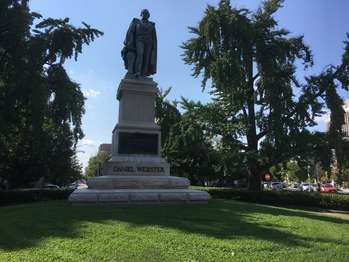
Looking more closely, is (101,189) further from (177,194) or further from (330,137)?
(330,137)

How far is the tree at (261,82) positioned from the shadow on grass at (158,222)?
16335mm

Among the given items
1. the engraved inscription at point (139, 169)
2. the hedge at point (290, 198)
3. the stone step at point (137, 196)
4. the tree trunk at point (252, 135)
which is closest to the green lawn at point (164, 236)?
the stone step at point (137, 196)

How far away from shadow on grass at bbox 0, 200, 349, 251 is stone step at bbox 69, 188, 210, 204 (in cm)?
45

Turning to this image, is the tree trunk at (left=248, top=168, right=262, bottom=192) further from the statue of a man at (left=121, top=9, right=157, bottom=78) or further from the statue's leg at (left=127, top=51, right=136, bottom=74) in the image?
the statue's leg at (left=127, top=51, right=136, bottom=74)

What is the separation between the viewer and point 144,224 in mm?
9555

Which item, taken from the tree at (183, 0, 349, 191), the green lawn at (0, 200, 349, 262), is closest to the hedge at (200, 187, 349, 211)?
the tree at (183, 0, 349, 191)

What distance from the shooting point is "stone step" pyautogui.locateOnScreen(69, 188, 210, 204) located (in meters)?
12.6

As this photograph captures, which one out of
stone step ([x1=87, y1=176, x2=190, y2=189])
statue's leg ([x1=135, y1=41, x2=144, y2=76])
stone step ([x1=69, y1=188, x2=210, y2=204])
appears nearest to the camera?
stone step ([x1=69, y1=188, x2=210, y2=204])

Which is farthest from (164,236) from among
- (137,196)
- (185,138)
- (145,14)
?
(185,138)

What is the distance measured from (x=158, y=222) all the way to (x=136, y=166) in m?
5.21

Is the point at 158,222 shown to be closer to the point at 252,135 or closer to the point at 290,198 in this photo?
the point at 290,198

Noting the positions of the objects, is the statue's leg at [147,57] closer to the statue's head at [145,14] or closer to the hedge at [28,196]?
the statue's head at [145,14]

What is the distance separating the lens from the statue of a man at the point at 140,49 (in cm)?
1730

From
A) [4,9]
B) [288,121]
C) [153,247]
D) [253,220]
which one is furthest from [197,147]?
[153,247]
